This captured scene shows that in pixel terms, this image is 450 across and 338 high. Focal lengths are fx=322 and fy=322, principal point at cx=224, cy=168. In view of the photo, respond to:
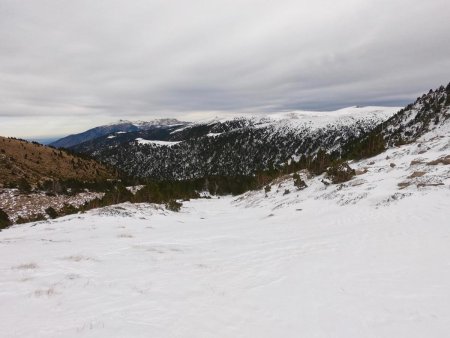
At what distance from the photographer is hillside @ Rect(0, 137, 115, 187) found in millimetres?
50719

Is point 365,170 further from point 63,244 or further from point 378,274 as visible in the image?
point 63,244

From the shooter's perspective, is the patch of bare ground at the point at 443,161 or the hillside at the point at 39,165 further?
the hillside at the point at 39,165

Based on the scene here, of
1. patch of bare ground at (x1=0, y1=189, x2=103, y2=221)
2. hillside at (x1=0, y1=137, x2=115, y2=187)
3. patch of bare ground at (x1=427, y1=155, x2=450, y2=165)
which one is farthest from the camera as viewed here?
hillside at (x1=0, y1=137, x2=115, y2=187)

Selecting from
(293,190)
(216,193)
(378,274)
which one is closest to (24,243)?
(378,274)

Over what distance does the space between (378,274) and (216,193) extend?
62387 mm

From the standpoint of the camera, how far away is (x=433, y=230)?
38.5 ft

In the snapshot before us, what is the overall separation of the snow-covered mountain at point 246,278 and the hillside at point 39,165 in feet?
128

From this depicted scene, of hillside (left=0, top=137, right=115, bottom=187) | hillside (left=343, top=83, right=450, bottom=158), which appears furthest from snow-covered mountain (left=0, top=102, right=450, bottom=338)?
hillside (left=0, top=137, right=115, bottom=187)

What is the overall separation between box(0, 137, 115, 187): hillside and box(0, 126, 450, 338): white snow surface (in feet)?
128

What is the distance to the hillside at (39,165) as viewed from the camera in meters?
50.7

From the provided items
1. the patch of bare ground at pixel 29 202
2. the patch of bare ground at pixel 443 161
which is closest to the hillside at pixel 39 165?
the patch of bare ground at pixel 29 202

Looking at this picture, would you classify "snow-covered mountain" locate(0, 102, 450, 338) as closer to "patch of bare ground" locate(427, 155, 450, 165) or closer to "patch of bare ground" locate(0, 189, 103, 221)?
"patch of bare ground" locate(427, 155, 450, 165)

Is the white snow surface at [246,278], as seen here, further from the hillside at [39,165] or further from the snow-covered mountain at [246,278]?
the hillside at [39,165]

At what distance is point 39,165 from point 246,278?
64.0 m
